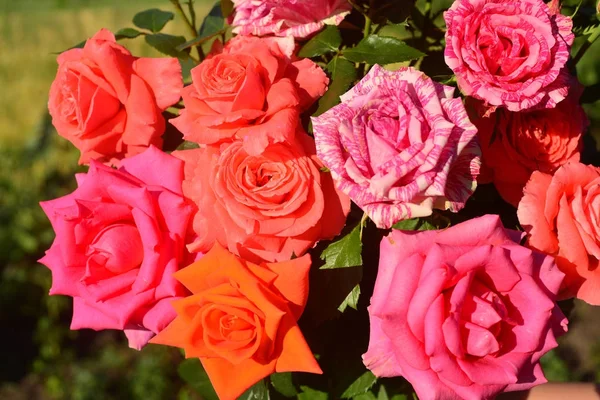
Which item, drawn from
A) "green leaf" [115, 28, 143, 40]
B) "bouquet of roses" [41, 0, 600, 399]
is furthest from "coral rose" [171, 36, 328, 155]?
"green leaf" [115, 28, 143, 40]

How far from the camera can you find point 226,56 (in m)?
0.69

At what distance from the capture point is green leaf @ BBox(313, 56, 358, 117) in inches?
26.6

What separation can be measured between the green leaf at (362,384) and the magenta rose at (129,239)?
254mm

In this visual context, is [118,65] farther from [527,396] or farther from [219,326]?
[527,396]

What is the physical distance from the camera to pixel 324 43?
721 mm

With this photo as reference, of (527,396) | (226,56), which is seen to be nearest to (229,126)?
(226,56)

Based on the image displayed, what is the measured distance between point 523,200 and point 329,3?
0.32 m

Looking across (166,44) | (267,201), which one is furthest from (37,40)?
(267,201)

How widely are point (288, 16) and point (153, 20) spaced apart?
1.04 ft

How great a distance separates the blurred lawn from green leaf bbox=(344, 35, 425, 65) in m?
2.51

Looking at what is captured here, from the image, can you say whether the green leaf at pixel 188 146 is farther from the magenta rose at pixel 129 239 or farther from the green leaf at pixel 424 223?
the green leaf at pixel 424 223

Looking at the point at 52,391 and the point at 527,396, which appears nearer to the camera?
the point at 527,396

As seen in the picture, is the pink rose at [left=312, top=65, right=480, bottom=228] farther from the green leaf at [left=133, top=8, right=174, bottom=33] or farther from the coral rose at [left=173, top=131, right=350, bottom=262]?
the green leaf at [left=133, top=8, right=174, bottom=33]

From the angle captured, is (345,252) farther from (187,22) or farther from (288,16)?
(187,22)
